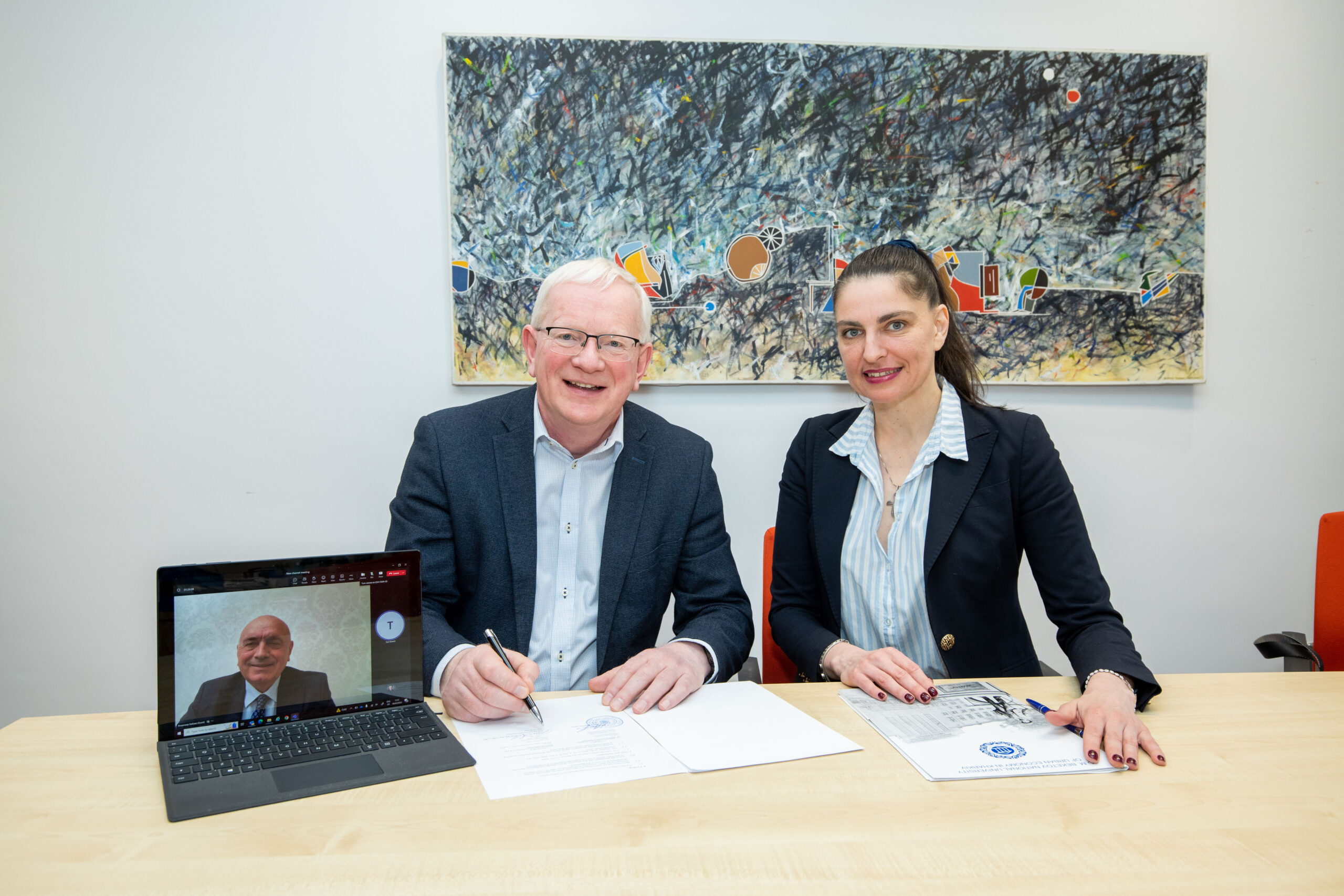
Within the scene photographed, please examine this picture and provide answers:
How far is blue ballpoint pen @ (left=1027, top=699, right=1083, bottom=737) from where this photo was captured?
1.12 m

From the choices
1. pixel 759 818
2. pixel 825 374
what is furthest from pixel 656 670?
pixel 825 374

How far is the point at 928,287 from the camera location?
1678mm

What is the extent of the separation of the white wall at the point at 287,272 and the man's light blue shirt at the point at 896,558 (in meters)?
0.77

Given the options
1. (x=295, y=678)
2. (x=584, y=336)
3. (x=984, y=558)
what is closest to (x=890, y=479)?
(x=984, y=558)

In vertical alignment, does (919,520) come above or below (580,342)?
below

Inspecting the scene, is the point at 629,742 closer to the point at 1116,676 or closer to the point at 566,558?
the point at 566,558

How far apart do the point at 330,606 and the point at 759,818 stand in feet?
2.11

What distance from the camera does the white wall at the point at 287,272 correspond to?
226 cm

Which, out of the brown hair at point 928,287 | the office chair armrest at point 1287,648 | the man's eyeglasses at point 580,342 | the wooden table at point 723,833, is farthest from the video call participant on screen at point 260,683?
the office chair armrest at point 1287,648

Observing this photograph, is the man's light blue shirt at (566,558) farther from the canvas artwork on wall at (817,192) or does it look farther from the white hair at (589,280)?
the canvas artwork on wall at (817,192)

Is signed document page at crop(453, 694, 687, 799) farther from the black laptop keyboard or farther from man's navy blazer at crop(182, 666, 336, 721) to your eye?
man's navy blazer at crop(182, 666, 336, 721)

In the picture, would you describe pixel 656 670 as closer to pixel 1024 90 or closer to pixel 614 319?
pixel 614 319

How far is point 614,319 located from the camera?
1573 millimetres

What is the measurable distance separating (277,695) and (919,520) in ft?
4.09
